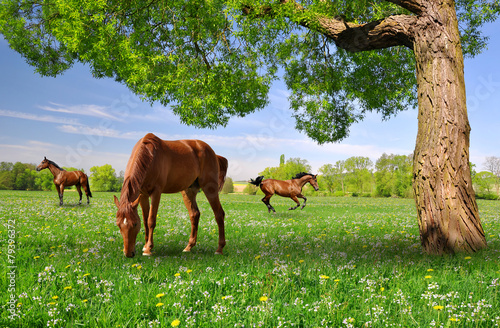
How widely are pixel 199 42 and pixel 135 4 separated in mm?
3000

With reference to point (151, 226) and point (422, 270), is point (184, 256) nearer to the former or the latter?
point (151, 226)

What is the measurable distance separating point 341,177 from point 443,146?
77210 mm

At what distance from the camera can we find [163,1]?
1098cm

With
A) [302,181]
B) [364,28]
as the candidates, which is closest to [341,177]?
[302,181]

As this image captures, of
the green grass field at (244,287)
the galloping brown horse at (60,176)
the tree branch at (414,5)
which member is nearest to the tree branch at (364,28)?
the tree branch at (414,5)

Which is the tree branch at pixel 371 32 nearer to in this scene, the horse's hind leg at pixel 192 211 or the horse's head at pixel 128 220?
the horse's hind leg at pixel 192 211

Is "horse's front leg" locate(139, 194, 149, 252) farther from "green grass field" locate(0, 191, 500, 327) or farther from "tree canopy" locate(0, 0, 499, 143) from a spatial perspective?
"tree canopy" locate(0, 0, 499, 143)

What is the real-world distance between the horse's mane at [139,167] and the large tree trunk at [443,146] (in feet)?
20.1

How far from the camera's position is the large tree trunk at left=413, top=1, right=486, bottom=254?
7.00m

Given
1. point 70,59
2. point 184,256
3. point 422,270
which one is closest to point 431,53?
point 422,270

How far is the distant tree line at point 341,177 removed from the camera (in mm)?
50875

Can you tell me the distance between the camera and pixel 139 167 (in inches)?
228

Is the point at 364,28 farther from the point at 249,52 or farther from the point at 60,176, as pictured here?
the point at 60,176

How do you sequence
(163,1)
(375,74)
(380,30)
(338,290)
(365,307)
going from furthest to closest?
1. (375,74)
2. (163,1)
3. (380,30)
4. (338,290)
5. (365,307)
